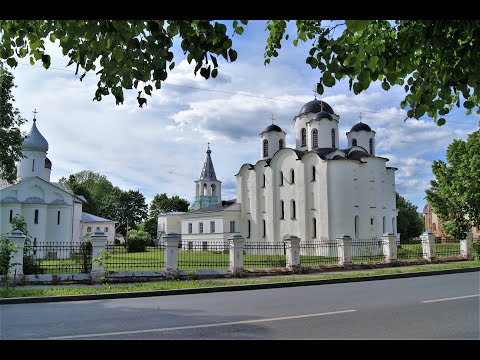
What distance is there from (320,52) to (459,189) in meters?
19.5

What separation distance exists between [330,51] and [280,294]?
963 cm

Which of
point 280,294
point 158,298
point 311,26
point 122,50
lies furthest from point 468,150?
point 122,50

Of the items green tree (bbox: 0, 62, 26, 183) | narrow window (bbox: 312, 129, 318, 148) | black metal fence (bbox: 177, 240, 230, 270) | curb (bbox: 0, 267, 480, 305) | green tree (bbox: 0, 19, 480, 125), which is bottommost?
curb (bbox: 0, 267, 480, 305)

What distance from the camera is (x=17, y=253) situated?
44.5 ft

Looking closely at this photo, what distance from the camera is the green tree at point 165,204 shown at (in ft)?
273

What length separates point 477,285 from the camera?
42.8 ft

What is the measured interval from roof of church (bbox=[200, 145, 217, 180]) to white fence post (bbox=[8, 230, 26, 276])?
4993 cm

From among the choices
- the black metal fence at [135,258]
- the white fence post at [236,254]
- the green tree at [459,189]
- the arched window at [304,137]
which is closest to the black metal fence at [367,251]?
the green tree at [459,189]

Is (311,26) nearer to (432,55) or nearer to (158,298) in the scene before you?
(432,55)

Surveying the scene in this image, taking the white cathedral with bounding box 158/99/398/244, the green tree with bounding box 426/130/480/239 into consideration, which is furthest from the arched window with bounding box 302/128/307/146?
the green tree with bounding box 426/130/480/239

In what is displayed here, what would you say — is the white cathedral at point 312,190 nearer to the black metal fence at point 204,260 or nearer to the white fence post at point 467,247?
the white fence post at point 467,247

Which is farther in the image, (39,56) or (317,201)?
(317,201)

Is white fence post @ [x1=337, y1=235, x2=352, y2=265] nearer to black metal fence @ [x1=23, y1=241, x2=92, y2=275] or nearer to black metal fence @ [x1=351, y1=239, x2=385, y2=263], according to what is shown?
black metal fence @ [x1=351, y1=239, x2=385, y2=263]

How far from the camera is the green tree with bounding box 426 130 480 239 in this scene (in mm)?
20031
